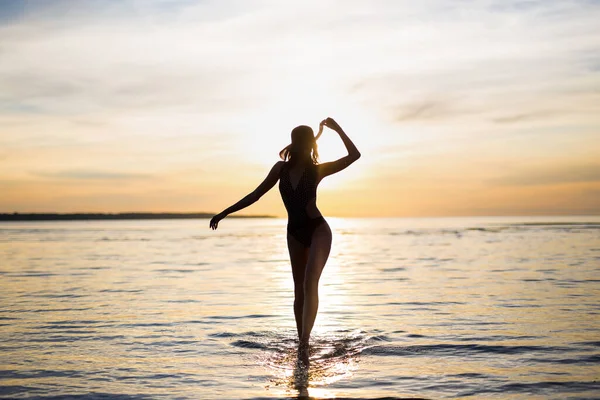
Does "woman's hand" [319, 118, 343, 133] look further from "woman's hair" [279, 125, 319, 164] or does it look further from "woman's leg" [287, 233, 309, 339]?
"woman's leg" [287, 233, 309, 339]

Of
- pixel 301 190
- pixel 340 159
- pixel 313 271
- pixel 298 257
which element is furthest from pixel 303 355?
pixel 340 159

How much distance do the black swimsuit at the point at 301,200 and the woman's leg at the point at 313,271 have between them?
115 millimetres

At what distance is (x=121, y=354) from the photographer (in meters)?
8.39

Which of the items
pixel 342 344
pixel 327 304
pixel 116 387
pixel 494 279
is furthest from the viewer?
pixel 494 279

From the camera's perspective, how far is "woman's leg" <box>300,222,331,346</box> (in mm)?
7754

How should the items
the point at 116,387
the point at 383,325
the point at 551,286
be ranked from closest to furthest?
1. the point at 116,387
2. the point at 383,325
3. the point at 551,286

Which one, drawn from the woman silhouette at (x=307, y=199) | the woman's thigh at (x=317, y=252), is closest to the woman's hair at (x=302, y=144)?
the woman silhouette at (x=307, y=199)

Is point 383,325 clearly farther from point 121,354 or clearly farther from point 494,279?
point 494,279

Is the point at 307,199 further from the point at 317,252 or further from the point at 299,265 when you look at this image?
the point at 299,265

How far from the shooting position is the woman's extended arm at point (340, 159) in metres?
7.68

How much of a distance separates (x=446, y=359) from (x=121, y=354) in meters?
3.97

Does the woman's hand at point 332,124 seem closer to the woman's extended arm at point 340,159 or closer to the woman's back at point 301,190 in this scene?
the woman's extended arm at point 340,159

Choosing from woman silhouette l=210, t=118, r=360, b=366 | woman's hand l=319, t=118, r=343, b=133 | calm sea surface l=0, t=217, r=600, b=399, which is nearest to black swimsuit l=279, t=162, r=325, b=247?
woman silhouette l=210, t=118, r=360, b=366

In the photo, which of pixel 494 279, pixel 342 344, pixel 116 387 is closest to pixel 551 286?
pixel 494 279
